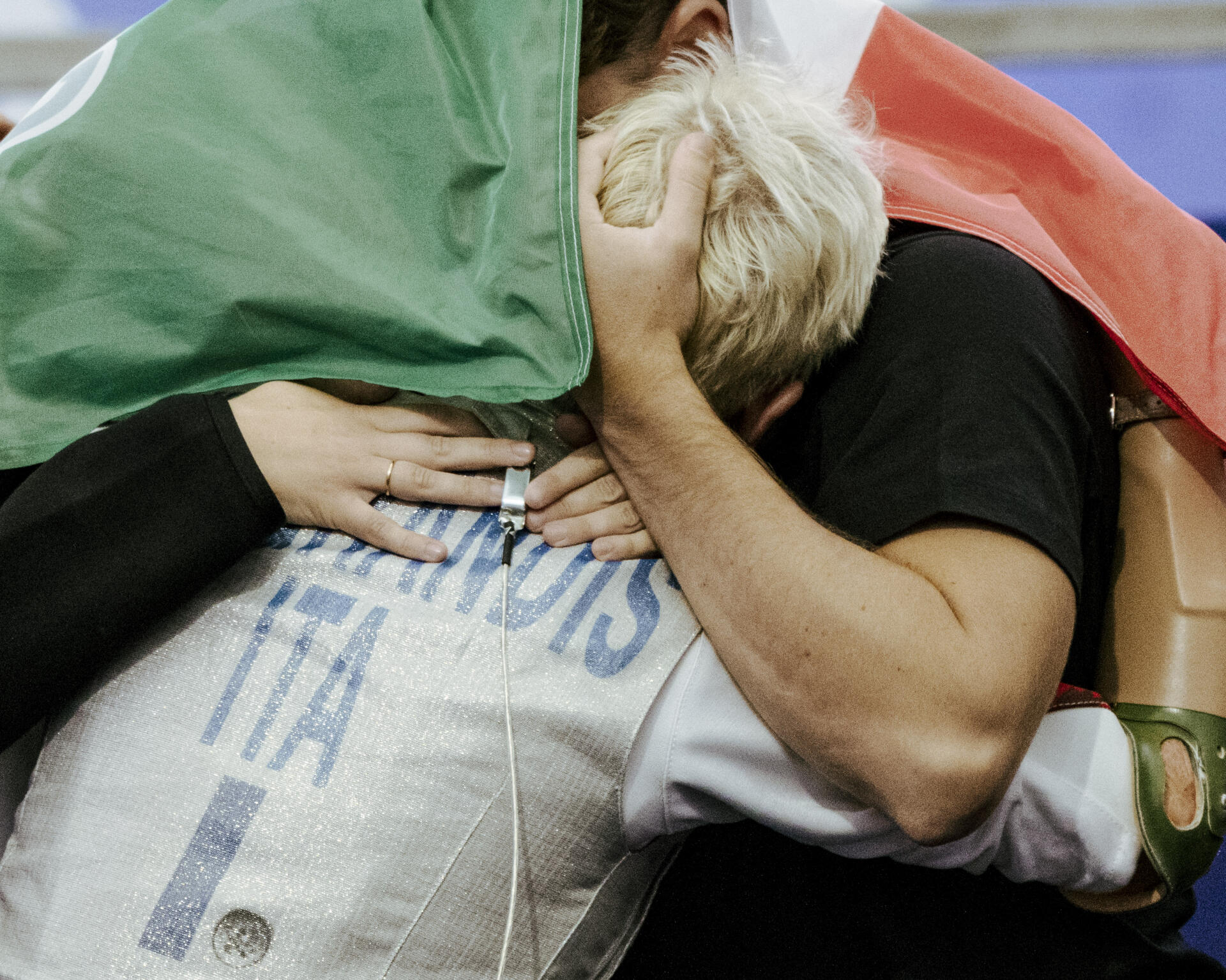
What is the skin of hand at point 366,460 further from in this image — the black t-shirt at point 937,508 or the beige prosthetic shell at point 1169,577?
the beige prosthetic shell at point 1169,577

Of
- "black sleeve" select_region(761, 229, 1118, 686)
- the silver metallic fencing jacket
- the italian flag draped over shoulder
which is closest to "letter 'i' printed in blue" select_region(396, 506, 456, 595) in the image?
the silver metallic fencing jacket

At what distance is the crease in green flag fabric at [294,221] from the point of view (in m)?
0.85

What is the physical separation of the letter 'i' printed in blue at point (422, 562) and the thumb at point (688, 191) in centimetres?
30

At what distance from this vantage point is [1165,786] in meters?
0.91

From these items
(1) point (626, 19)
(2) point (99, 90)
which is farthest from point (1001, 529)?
(2) point (99, 90)

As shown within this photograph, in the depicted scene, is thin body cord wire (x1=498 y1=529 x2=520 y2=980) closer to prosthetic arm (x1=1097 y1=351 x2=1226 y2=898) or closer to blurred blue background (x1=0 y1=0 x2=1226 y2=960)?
prosthetic arm (x1=1097 y1=351 x2=1226 y2=898)

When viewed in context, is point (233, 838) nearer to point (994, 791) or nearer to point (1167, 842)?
point (994, 791)

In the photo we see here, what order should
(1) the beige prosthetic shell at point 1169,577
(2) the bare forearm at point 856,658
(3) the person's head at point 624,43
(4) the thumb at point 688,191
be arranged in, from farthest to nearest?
1. (3) the person's head at point 624,43
2. (1) the beige prosthetic shell at point 1169,577
3. (4) the thumb at point 688,191
4. (2) the bare forearm at point 856,658

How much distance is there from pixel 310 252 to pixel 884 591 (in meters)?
0.53

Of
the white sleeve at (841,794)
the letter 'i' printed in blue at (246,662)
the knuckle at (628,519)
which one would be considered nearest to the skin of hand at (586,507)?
the knuckle at (628,519)

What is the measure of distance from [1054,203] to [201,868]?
111 centimetres

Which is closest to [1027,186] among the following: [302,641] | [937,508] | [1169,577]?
[1169,577]

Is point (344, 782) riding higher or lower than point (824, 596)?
lower

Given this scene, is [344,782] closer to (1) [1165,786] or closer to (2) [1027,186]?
(1) [1165,786]
